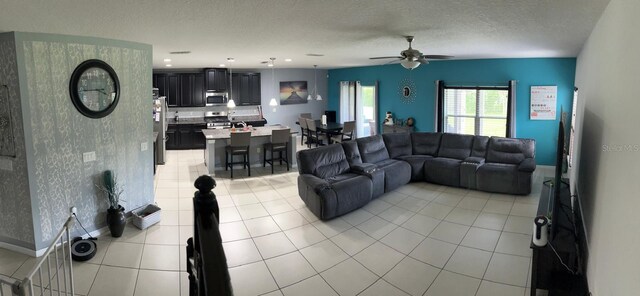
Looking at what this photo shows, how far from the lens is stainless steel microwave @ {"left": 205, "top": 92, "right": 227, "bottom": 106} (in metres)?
10.9

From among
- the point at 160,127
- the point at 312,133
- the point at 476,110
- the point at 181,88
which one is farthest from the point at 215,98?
the point at 476,110

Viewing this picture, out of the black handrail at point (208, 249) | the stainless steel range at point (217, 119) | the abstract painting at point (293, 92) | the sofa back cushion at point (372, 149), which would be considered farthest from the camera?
the abstract painting at point (293, 92)

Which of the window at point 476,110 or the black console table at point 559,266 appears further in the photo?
the window at point 476,110

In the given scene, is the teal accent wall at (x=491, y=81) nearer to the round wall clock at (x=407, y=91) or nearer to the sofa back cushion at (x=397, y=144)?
the round wall clock at (x=407, y=91)

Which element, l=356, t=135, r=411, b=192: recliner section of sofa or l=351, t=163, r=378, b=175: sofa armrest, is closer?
l=351, t=163, r=378, b=175: sofa armrest

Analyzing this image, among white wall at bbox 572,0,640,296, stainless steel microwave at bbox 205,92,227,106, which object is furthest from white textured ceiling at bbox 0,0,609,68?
stainless steel microwave at bbox 205,92,227,106

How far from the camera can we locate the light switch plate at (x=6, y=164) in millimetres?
3969

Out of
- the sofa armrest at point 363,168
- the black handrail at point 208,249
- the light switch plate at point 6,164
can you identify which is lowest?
the sofa armrest at point 363,168

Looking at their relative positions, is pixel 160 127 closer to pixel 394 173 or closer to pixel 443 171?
pixel 394 173

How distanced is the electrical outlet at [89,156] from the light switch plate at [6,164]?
0.66m

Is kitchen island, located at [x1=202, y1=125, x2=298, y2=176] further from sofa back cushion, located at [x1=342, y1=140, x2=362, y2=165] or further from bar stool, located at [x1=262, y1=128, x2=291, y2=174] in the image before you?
sofa back cushion, located at [x1=342, y1=140, x2=362, y2=165]

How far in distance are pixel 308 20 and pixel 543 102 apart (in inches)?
243

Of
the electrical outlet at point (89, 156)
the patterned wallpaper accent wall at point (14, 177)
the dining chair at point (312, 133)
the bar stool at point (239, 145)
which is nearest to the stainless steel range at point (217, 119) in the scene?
the dining chair at point (312, 133)

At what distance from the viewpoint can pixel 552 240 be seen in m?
2.91
